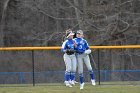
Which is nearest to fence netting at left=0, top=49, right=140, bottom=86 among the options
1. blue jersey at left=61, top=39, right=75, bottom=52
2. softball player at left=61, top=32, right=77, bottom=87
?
softball player at left=61, top=32, right=77, bottom=87

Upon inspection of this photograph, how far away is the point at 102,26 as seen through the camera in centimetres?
3391

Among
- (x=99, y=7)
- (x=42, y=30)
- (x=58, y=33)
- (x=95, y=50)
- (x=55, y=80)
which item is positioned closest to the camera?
(x=95, y=50)

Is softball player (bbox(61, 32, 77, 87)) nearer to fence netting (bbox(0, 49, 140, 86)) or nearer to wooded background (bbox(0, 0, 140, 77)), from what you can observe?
fence netting (bbox(0, 49, 140, 86))

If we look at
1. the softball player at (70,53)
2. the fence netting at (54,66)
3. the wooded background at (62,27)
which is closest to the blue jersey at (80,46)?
the softball player at (70,53)

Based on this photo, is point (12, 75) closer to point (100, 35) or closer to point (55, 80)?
point (55, 80)

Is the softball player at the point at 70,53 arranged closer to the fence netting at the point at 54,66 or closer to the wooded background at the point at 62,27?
the fence netting at the point at 54,66

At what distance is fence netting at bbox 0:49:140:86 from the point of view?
75.6 ft

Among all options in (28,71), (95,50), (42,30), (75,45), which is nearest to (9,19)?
(42,30)

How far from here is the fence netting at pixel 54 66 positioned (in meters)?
23.0

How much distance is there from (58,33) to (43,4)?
3.04 metres

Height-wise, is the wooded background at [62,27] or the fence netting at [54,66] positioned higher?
the wooded background at [62,27]

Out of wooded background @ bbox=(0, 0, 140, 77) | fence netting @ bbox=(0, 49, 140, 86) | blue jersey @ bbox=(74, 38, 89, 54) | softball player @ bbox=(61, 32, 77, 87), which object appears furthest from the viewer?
wooded background @ bbox=(0, 0, 140, 77)

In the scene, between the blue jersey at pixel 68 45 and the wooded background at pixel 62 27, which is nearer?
the blue jersey at pixel 68 45

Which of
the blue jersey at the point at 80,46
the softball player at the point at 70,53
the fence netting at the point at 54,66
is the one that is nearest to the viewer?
the blue jersey at the point at 80,46
